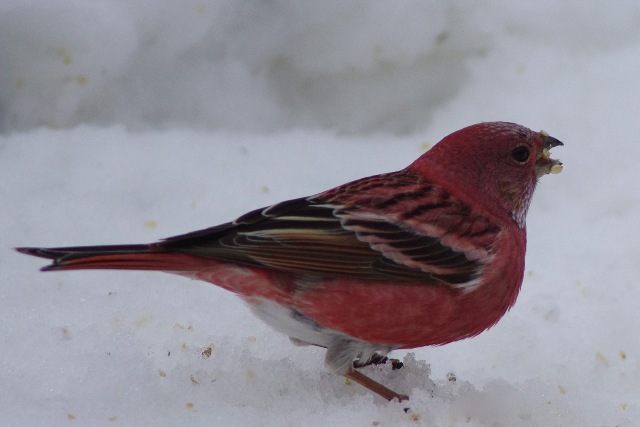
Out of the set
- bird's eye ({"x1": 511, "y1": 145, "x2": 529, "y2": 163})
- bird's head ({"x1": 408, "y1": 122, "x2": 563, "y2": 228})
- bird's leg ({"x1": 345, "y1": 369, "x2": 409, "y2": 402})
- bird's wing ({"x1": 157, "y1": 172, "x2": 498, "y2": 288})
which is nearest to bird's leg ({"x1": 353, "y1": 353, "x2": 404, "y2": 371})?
bird's leg ({"x1": 345, "y1": 369, "x2": 409, "y2": 402})

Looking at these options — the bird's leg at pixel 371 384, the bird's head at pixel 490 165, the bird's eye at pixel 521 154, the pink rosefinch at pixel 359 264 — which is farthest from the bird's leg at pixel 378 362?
the bird's eye at pixel 521 154

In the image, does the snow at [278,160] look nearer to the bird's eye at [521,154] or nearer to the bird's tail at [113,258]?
the bird's tail at [113,258]

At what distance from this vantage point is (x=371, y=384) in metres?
3.43

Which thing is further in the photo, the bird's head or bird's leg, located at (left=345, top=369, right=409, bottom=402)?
the bird's head

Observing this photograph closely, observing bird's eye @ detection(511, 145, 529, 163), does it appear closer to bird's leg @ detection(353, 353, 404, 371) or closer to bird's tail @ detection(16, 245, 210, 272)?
bird's leg @ detection(353, 353, 404, 371)

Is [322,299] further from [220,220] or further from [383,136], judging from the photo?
[383,136]

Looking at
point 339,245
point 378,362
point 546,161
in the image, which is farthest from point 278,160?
point 339,245

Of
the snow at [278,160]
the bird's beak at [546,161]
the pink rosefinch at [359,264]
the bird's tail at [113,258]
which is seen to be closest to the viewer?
the bird's tail at [113,258]

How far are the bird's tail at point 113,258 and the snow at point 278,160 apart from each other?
1.57 ft

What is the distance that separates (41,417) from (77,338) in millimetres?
694

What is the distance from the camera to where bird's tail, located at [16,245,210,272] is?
309 centimetres

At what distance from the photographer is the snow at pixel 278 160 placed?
3629mm

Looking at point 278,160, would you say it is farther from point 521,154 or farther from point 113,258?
point 113,258

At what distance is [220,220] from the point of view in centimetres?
528
